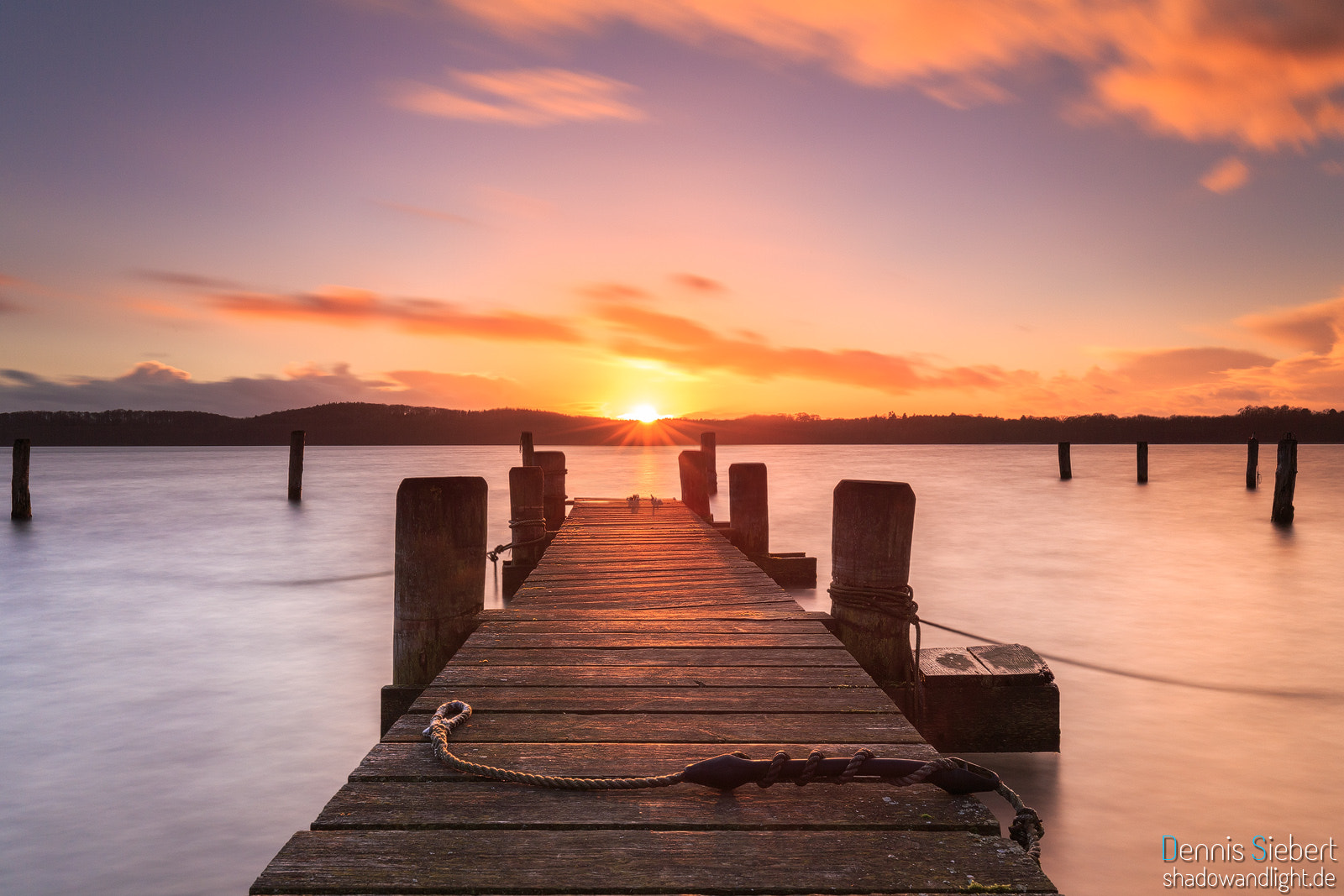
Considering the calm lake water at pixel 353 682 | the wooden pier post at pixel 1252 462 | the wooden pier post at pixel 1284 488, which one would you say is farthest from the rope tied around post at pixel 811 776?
the wooden pier post at pixel 1252 462

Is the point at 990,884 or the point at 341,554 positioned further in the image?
the point at 341,554

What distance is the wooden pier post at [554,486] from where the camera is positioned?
1235cm

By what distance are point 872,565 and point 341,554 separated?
15.3 meters

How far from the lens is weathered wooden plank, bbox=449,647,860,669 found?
357 cm

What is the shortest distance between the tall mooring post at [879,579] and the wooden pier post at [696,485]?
7291 mm

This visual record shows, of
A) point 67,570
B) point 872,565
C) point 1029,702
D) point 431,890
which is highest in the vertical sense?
point 872,565

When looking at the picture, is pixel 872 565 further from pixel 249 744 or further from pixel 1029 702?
pixel 249 744

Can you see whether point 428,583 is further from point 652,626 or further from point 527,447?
point 527,447

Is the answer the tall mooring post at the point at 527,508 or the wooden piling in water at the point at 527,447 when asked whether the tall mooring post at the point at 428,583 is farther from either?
the wooden piling in water at the point at 527,447

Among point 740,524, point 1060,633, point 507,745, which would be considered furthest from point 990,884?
point 1060,633

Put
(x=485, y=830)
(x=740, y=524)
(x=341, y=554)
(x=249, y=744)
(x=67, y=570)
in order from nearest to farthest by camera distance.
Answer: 1. (x=485, y=830)
2. (x=249, y=744)
3. (x=740, y=524)
4. (x=67, y=570)
5. (x=341, y=554)

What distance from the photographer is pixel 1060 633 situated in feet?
31.6

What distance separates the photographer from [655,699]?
10.0 feet

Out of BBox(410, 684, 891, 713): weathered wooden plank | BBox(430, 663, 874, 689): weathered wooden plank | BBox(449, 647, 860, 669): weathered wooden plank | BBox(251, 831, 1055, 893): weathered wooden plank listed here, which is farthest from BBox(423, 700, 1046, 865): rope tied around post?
BBox(449, 647, 860, 669): weathered wooden plank
